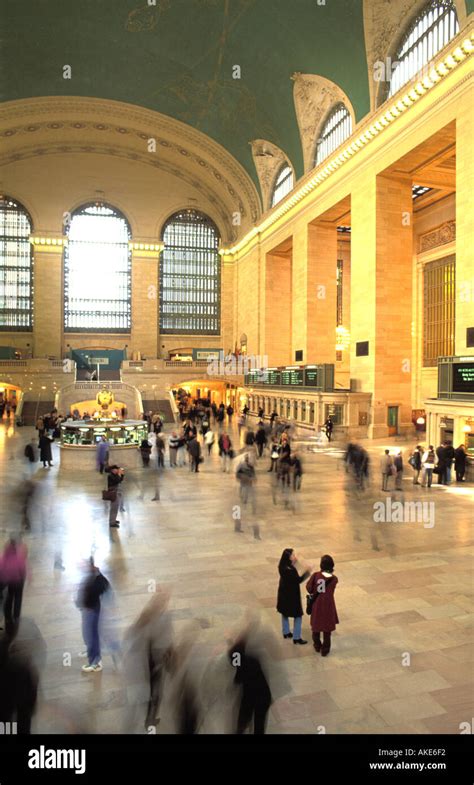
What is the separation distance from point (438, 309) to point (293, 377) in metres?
8.59

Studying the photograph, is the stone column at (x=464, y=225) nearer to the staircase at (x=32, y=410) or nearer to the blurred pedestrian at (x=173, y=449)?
the blurred pedestrian at (x=173, y=449)

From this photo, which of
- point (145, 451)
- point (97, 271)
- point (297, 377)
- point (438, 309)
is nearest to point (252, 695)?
point (145, 451)

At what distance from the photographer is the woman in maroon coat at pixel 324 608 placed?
4.25 metres

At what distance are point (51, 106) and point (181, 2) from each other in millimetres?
11683

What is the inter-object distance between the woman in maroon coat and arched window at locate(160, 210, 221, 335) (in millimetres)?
34923

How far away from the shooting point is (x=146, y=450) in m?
12.7

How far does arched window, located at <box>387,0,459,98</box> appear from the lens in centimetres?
1594

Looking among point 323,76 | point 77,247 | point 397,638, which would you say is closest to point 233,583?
point 397,638

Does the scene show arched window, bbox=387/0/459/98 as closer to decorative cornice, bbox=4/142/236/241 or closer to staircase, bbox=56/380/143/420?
staircase, bbox=56/380/143/420

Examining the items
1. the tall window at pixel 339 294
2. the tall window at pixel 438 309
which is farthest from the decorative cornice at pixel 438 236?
the tall window at pixel 339 294

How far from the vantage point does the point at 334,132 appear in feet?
77.9

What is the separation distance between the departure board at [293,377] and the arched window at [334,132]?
1016 centimetres

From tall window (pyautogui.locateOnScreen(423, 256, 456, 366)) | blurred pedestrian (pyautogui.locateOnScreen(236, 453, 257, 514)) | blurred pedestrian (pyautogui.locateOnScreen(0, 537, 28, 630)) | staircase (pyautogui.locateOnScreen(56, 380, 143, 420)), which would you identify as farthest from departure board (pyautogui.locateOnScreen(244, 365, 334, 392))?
blurred pedestrian (pyautogui.locateOnScreen(0, 537, 28, 630))

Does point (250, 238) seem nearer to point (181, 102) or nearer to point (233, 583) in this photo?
point (181, 102)
